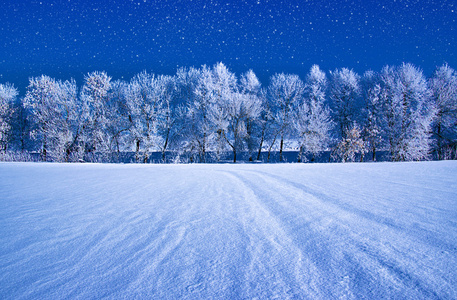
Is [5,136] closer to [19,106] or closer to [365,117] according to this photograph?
[19,106]

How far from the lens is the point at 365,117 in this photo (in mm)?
19797

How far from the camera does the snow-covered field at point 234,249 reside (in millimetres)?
734

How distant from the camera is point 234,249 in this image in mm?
1048

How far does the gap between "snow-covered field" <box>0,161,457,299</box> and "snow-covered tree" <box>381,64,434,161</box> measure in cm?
1888

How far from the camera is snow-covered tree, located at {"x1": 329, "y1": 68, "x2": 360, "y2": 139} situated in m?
21.2

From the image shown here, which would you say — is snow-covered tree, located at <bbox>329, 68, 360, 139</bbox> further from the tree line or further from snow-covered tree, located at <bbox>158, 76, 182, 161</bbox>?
snow-covered tree, located at <bbox>158, 76, 182, 161</bbox>

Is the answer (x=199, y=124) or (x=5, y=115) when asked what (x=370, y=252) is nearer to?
(x=199, y=124)

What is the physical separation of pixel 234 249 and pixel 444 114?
27884 mm

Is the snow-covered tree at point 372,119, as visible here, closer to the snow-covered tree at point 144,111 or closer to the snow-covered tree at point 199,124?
the snow-covered tree at point 199,124

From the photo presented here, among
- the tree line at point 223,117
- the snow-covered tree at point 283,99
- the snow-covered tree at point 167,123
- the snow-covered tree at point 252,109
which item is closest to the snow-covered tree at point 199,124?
the tree line at point 223,117

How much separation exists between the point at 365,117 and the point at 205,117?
53.6 ft

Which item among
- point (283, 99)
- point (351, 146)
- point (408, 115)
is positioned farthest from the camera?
point (283, 99)

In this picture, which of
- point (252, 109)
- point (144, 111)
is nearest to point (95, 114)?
point (144, 111)

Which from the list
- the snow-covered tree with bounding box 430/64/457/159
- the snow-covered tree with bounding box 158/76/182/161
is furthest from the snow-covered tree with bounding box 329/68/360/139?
the snow-covered tree with bounding box 158/76/182/161
